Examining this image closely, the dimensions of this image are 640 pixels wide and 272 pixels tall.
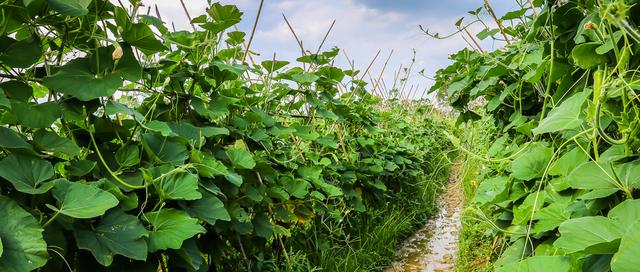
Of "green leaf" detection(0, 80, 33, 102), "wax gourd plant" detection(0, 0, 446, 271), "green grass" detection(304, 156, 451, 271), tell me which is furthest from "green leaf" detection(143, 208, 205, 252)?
"green grass" detection(304, 156, 451, 271)

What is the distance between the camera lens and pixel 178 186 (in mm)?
1231

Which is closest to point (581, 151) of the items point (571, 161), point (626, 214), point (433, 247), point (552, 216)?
point (571, 161)

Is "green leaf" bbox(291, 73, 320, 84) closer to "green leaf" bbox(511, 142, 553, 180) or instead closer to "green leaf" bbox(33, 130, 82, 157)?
"green leaf" bbox(511, 142, 553, 180)

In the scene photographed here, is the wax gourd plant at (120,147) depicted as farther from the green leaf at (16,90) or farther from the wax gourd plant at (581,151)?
the wax gourd plant at (581,151)

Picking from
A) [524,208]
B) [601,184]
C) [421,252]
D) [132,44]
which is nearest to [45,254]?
[132,44]

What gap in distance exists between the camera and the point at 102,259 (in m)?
1.01

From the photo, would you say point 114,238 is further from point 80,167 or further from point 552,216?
point 552,216

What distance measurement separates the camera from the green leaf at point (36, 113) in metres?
1.02

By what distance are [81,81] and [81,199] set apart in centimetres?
32

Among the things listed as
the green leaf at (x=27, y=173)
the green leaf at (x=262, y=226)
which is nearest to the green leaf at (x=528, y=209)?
the green leaf at (x=262, y=226)

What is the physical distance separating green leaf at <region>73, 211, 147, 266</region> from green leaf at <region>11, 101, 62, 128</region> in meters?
0.26

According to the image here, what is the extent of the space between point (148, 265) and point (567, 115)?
3.63ft

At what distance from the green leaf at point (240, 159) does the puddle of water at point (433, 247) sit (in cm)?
122

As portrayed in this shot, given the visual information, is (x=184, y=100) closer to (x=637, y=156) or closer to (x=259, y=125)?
(x=259, y=125)
